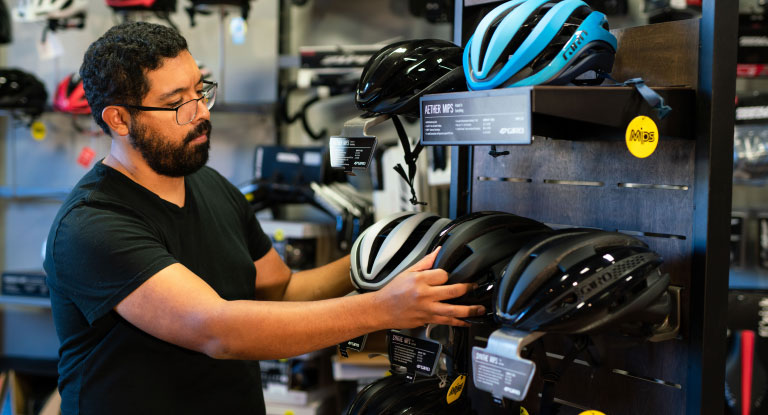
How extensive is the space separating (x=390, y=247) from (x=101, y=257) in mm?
619

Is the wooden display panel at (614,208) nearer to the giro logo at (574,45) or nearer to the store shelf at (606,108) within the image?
the store shelf at (606,108)

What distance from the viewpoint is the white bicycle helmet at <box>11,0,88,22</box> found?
4023 mm

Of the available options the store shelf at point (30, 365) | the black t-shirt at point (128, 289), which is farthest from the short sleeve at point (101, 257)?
the store shelf at point (30, 365)

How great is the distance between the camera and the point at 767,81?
3443 millimetres

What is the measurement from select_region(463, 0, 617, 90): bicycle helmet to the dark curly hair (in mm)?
794

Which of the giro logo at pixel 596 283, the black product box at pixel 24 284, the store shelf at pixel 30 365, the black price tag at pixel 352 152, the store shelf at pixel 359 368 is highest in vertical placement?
the black price tag at pixel 352 152

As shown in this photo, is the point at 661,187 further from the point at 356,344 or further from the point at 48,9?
the point at 48,9

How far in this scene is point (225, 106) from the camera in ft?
13.4

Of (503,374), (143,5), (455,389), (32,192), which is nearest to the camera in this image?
(503,374)

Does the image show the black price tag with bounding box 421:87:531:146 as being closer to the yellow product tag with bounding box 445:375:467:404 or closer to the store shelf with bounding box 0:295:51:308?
the yellow product tag with bounding box 445:375:467:404

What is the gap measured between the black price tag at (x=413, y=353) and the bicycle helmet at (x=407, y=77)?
0.48 m

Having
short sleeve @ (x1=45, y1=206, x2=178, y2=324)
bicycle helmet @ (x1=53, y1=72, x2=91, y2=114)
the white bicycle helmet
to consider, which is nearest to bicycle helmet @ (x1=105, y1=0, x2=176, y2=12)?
the white bicycle helmet

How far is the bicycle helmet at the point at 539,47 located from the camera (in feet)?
4.17

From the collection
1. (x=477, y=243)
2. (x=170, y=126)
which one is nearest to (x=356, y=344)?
(x=477, y=243)
